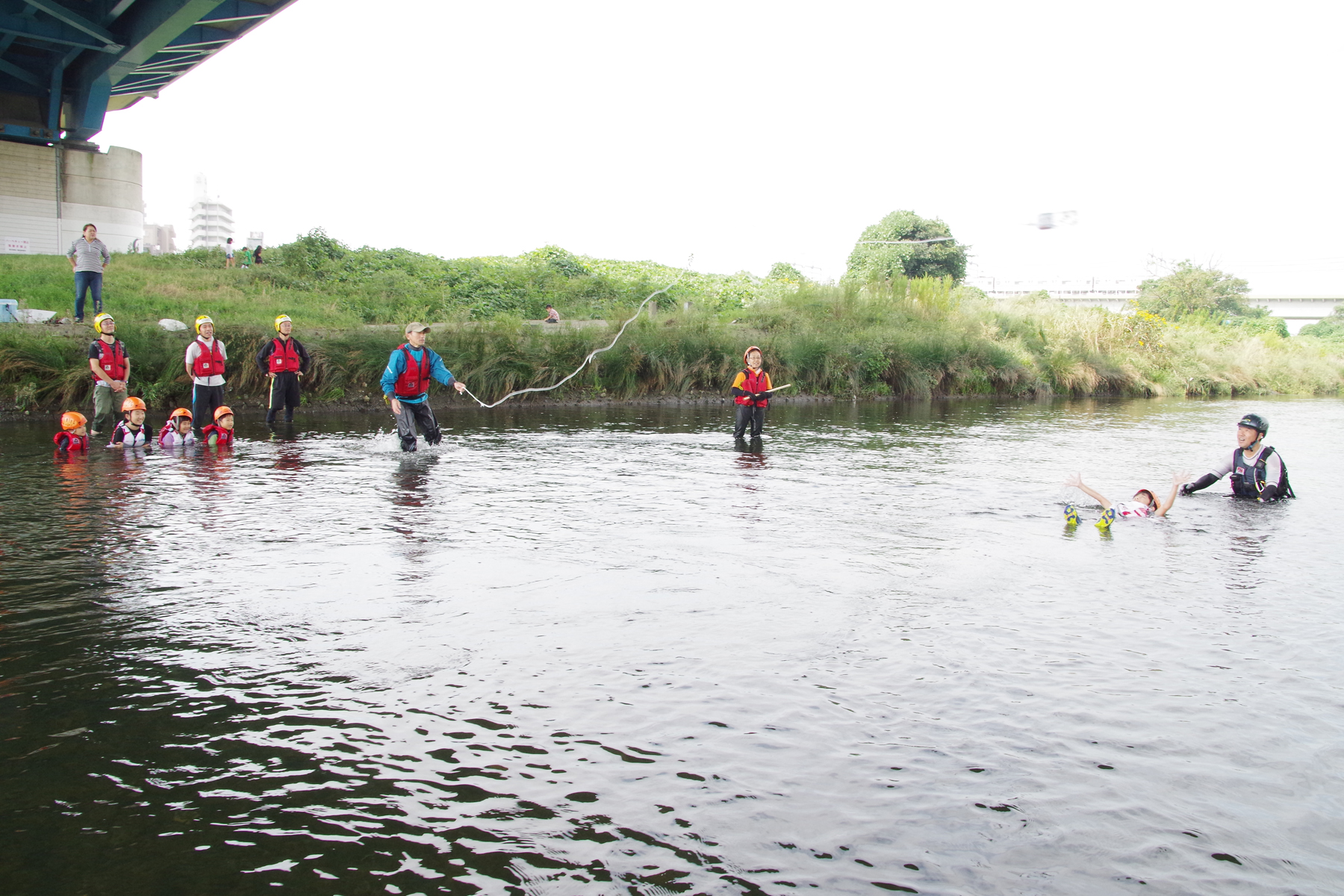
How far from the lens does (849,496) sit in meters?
11.2

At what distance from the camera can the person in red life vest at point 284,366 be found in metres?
16.7

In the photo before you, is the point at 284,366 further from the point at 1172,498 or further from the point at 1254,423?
the point at 1254,423

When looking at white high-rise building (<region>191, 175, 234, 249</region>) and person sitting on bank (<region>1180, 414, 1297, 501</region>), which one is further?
white high-rise building (<region>191, 175, 234, 249</region>)

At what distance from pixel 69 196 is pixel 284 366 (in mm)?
26689

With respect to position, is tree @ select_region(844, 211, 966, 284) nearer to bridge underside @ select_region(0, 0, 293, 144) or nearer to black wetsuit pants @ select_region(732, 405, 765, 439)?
bridge underside @ select_region(0, 0, 293, 144)

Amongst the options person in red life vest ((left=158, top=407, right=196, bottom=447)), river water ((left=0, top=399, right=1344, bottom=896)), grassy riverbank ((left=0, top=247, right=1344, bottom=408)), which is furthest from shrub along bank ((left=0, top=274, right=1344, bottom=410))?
river water ((left=0, top=399, right=1344, bottom=896))

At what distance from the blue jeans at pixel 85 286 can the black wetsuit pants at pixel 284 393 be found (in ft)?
19.7

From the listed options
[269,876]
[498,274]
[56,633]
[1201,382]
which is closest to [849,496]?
[56,633]

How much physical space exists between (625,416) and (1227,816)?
1794 cm

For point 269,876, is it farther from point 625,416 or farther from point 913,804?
point 625,416

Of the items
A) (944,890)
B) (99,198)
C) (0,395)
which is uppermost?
(99,198)

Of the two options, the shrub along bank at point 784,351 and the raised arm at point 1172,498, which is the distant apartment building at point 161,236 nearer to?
the shrub along bank at point 784,351

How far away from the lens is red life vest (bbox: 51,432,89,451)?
13.1m

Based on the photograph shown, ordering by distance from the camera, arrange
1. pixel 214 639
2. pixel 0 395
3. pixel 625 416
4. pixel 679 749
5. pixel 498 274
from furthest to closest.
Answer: pixel 498 274 → pixel 625 416 → pixel 0 395 → pixel 214 639 → pixel 679 749
